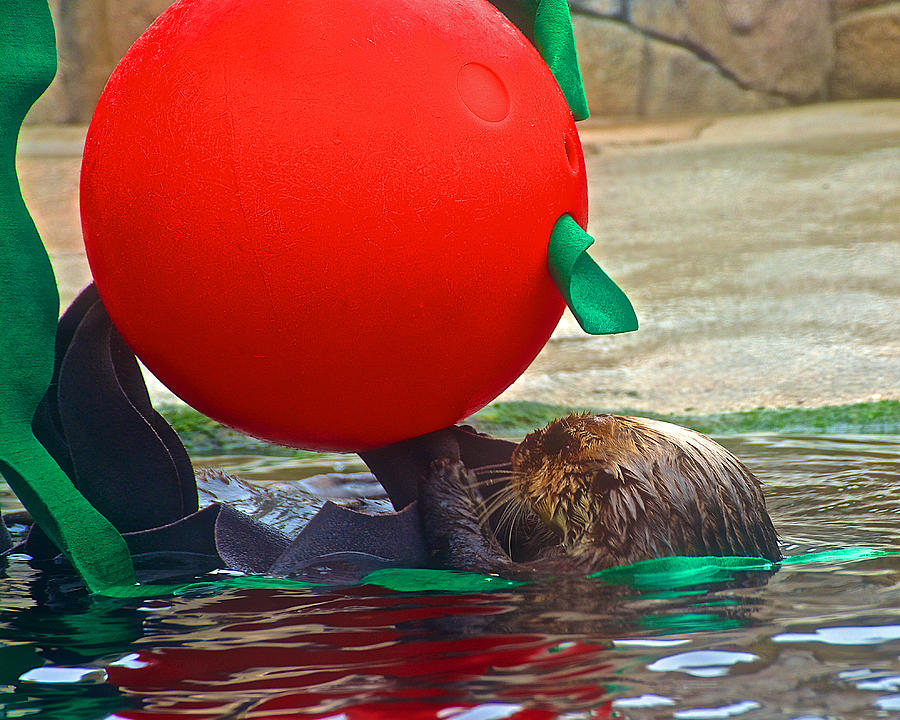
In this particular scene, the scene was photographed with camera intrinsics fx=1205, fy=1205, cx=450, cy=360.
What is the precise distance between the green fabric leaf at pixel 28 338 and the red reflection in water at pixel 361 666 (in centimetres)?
36

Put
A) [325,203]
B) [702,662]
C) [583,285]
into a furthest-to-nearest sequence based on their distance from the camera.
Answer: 1. [583,285]
2. [325,203]
3. [702,662]

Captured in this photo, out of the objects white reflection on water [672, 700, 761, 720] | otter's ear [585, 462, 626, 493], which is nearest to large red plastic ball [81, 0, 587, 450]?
otter's ear [585, 462, 626, 493]

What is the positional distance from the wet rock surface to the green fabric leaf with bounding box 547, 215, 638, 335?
347 centimetres

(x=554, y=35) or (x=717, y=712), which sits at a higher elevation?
(x=554, y=35)

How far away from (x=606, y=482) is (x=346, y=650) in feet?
3.84

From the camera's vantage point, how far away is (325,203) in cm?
267

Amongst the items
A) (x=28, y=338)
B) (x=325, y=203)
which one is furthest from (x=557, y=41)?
(x=28, y=338)

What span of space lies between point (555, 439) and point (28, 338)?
5.05 feet

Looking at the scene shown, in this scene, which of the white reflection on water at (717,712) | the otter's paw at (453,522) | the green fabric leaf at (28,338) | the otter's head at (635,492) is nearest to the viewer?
the white reflection on water at (717,712)

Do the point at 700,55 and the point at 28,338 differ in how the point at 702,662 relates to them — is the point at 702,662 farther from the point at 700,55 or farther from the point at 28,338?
the point at 700,55

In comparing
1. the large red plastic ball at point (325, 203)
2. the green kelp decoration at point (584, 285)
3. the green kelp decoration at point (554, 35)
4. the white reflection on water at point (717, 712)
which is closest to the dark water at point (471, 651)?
the white reflection on water at point (717, 712)

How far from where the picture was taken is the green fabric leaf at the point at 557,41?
3256 mm

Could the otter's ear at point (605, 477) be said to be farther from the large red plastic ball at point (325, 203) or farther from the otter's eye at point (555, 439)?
the large red plastic ball at point (325, 203)

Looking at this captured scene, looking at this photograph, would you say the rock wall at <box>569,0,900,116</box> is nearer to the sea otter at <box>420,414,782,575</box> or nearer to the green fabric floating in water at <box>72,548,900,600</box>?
the sea otter at <box>420,414,782,575</box>
